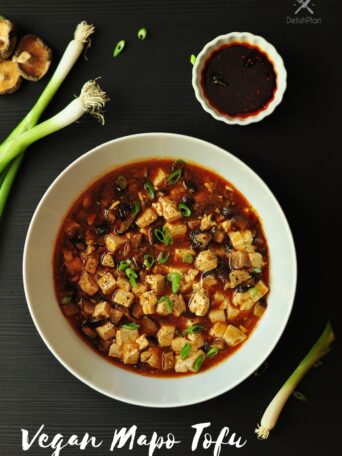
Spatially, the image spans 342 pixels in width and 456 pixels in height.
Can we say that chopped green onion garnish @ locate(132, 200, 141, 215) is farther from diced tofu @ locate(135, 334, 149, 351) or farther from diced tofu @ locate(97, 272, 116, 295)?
diced tofu @ locate(135, 334, 149, 351)

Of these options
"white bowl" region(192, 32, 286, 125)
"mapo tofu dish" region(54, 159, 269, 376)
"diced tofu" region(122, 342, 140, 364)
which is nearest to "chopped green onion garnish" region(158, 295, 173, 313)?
"mapo tofu dish" region(54, 159, 269, 376)

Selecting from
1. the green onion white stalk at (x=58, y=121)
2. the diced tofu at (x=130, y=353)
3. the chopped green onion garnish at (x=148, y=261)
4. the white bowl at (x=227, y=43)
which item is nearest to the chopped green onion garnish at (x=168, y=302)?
the chopped green onion garnish at (x=148, y=261)

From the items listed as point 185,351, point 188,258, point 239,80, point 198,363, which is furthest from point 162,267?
point 239,80

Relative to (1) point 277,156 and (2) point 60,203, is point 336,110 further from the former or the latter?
(2) point 60,203

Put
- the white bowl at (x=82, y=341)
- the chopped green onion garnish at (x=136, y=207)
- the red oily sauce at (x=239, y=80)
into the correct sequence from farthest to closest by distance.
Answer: the chopped green onion garnish at (x=136, y=207), the red oily sauce at (x=239, y=80), the white bowl at (x=82, y=341)

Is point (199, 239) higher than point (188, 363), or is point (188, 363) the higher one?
point (199, 239)

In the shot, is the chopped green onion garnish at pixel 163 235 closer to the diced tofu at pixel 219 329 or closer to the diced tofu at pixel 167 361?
the diced tofu at pixel 219 329

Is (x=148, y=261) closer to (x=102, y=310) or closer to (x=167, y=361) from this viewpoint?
(x=102, y=310)

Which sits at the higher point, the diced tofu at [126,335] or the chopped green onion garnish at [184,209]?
the chopped green onion garnish at [184,209]

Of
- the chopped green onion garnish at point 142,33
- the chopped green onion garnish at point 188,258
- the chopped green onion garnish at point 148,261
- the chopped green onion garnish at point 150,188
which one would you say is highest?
the chopped green onion garnish at point 142,33
